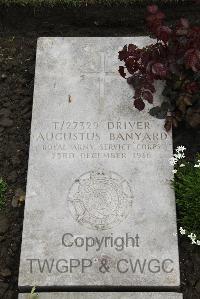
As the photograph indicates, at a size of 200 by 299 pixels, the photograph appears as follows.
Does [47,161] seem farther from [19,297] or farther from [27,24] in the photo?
[27,24]

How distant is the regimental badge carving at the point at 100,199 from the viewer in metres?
3.55

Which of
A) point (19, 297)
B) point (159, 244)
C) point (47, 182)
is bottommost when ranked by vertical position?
point (19, 297)

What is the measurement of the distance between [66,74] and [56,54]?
0.70ft

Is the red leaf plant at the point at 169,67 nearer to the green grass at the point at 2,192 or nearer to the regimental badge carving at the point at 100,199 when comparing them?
the regimental badge carving at the point at 100,199

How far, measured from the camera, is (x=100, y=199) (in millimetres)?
3617

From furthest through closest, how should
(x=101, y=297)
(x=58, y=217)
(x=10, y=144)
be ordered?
(x=10, y=144) < (x=58, y=217) < (x=101, y=297)

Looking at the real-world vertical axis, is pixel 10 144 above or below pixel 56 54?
below

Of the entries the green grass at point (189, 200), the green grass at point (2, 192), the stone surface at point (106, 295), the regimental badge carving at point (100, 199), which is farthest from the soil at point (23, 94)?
the regimental badge carving at point (100, 199)

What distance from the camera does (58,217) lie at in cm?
356

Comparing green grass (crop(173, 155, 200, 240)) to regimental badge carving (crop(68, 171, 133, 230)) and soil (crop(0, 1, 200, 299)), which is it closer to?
soil (crop(0, 1, 200, 299))

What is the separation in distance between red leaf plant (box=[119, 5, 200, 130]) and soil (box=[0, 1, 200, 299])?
261mm

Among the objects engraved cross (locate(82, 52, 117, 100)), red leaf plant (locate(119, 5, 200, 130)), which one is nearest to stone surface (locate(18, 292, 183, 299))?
red leaf plant (locate(119, 5, 200, 130))

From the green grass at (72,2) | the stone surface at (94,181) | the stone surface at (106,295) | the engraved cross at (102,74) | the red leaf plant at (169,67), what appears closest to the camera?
the stone surface at (106,295)

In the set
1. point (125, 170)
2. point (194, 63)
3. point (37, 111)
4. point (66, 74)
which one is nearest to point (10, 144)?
point (37, 111)
